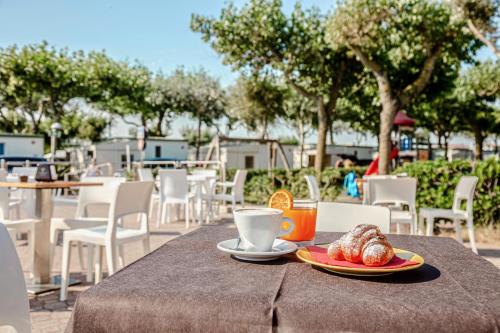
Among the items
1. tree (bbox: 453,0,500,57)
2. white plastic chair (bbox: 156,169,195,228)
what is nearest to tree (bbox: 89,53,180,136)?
white plastic chair (bbox: 156,169,195,228)

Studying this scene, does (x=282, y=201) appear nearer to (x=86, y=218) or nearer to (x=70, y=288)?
(x=70, y=288)

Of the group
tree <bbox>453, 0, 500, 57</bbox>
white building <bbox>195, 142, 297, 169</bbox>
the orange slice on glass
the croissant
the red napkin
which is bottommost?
the red napkin

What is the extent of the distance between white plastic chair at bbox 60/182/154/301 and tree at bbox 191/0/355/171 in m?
10.2

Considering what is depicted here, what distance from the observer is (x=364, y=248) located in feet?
3.91

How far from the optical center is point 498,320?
0.91 meters

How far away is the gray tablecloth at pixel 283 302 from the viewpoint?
924 millimetres

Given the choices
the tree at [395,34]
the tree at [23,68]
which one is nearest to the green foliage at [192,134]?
the tree at [23,68]

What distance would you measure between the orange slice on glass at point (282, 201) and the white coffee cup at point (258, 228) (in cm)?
22

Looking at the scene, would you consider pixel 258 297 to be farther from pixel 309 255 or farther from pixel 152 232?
pixel 152 232

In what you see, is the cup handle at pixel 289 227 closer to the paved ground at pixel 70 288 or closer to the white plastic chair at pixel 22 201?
the paved ground at pixel 70 288

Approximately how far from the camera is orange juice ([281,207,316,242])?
1582 millimetres

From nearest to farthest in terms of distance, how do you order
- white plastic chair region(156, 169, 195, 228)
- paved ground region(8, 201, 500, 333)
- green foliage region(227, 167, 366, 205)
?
paved ground region(8, 201, 500, 333)
white plastic chair region(156, 169, 195, 228)
green foliage region(227, 167, 366, 205)

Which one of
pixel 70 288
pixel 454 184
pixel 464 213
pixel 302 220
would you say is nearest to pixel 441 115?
pixel 454 184

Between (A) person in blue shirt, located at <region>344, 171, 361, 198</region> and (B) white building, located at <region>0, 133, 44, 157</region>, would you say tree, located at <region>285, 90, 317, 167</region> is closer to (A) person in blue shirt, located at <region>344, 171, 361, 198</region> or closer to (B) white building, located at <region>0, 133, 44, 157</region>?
(B) white building, located at <region>0, 133, 44, 157</region>
